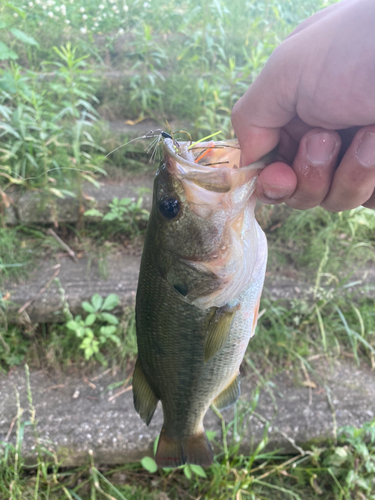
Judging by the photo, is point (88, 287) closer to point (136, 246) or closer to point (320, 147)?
point (136, 246)

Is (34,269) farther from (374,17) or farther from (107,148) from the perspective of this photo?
(374,17)

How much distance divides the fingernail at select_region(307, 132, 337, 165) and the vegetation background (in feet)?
2.53

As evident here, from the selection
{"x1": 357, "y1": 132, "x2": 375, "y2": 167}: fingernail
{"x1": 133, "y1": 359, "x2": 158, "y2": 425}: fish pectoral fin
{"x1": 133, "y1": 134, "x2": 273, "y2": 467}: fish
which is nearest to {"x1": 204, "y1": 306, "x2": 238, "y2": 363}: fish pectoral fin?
{"x1": 133, "y1": 134, "x2": 273, "y2": 467}: fish

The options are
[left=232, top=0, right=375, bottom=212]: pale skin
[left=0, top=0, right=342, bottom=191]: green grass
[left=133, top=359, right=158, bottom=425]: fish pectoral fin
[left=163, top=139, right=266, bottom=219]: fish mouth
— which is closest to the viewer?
[left=232, top=0, right=375, bottom=212]: pale skin

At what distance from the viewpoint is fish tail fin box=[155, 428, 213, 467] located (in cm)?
138

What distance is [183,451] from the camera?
1387mm

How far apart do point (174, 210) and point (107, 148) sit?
2491mm

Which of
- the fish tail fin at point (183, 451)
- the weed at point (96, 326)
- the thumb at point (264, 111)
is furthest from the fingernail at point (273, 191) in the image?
the weed at point (96, 326)

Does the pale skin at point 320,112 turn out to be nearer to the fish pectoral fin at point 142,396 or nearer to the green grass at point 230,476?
the fish pectoral fin at point 142,396

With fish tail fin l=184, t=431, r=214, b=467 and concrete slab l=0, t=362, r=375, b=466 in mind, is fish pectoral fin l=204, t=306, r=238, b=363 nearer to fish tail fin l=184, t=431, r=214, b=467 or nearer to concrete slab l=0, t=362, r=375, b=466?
fish tail fin l=184, t=431, r=214, b=467

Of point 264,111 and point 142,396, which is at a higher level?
point 264,111

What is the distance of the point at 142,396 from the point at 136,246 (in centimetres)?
180

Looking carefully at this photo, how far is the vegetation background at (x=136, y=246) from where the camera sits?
6.36 ft

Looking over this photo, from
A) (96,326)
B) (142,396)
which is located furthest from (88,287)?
(142,396)
